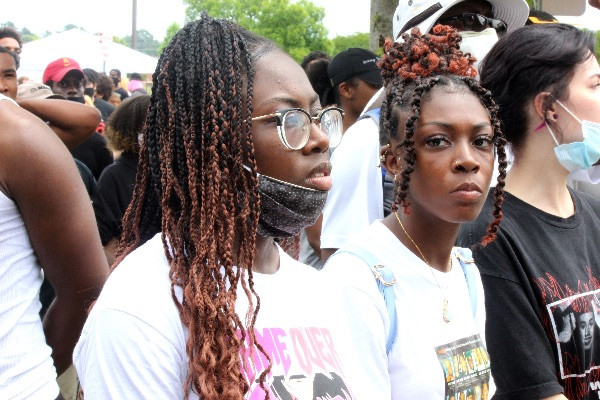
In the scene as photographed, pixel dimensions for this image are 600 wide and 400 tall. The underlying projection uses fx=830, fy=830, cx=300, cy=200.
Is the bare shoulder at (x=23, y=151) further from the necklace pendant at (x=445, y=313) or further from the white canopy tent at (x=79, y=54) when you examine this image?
the white canopy tent at (x=79, y=54)

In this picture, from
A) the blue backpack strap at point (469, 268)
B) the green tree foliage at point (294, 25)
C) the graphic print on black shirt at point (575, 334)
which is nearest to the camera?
the blue backpack strap at point (469, 268)

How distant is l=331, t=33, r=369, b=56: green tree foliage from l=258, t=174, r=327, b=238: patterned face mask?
3735cm

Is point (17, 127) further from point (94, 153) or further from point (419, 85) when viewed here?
point (94, 153)

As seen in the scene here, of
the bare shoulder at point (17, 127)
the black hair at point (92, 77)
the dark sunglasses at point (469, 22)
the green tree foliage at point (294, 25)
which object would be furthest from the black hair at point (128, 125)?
the green tree foliage at point (294, 25)

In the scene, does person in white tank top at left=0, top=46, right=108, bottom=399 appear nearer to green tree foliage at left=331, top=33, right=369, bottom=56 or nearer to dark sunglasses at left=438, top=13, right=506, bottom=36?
dark sunglasses at left=438, top=13, right=506, bottom=36

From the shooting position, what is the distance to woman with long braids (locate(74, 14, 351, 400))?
67.2 inches

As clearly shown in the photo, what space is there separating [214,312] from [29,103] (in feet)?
8.16

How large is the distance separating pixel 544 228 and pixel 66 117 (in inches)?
95.5

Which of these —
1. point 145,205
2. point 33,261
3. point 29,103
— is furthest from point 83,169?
point 145,205

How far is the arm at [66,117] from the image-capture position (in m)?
3.92

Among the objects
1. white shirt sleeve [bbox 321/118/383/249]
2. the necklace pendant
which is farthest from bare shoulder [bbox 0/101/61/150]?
white shirt sleeve [bbox 321/118/383/249]

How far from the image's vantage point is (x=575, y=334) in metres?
2.69

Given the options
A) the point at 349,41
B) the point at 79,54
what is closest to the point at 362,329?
the point at 79,54

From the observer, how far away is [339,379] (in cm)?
202
